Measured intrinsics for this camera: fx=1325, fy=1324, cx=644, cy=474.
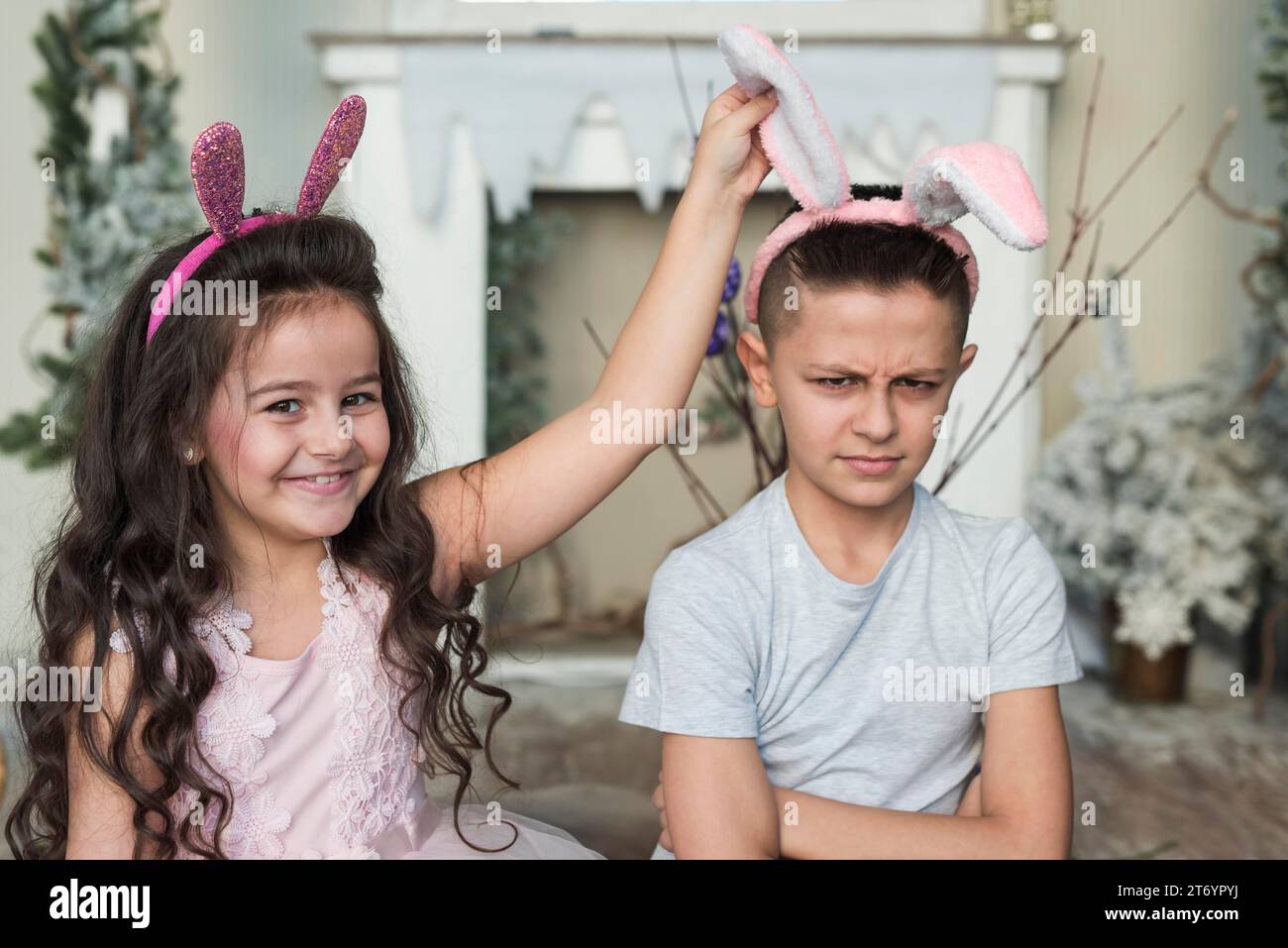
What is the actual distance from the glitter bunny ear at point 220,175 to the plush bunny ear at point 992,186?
23.8 inches

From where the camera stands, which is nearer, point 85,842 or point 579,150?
point 85,842

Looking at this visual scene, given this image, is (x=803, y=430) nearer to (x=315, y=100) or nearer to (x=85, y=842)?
(x=85, y=842)

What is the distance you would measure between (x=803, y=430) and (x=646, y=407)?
155mm

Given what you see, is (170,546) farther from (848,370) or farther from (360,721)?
(848,370)

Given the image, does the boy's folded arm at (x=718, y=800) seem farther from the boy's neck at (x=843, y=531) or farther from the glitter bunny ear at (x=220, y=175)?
the glitter bunny ear at (x=220, y=175)

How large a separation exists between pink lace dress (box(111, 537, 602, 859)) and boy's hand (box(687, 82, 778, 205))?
501 millimetres

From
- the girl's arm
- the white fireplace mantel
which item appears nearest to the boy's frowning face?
the girl's arm

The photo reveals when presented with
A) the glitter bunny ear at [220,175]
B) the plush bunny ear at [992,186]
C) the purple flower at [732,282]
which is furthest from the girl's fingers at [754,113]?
the glitter bunny ear at [220,175]

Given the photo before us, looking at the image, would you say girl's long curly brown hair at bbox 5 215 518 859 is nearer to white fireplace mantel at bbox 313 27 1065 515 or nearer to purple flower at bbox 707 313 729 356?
purple flower at bbox 707 313 729 356
